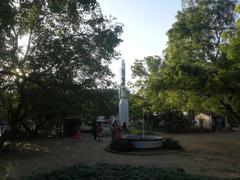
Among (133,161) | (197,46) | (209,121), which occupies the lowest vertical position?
(133,161)

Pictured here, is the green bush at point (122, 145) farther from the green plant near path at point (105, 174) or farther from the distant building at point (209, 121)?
the distant building at point (209, 121)

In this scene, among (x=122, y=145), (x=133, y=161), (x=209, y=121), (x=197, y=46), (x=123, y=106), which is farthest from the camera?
(x=209, y=121)

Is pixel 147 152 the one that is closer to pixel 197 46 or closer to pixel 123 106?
pixel 123 106

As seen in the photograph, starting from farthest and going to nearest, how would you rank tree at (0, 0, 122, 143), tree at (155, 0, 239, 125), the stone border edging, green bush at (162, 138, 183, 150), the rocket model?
the rocket model → green bush at (162, 138, 183, 150) → tree at (155, 0, 239, 125) → the stone border edging → tree at (0, 0, 122, 143)

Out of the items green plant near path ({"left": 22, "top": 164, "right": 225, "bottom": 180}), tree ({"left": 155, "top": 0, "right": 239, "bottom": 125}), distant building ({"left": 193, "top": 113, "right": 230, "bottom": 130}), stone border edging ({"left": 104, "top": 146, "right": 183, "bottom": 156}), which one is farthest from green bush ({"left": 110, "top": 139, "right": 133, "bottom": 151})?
distant building ({"left": 193, "top": 113, "right": 230, "bottom": 130})

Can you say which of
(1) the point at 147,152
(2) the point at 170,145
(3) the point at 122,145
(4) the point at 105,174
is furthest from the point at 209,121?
(4) the point at 105,174

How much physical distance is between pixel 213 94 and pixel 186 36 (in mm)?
5382

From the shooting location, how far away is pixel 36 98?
2070cm

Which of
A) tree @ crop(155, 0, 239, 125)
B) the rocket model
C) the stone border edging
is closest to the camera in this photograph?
the stone border edging

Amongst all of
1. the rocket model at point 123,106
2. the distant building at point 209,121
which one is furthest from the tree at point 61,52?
the distant building at point 209,121

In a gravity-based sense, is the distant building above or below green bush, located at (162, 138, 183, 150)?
above

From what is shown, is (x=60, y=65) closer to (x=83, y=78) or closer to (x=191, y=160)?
(x=83, y=78)

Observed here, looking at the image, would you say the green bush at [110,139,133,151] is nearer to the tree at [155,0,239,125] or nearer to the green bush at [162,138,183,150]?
the green bush at [162,138,183,150]

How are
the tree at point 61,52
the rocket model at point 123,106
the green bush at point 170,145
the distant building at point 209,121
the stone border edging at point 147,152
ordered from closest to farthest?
the tree at point 61,52 < the stone border edging at point 147,152 < the green bush at point 170,145 < the rocket model at point 123,106 < the distant building at point 209,121
